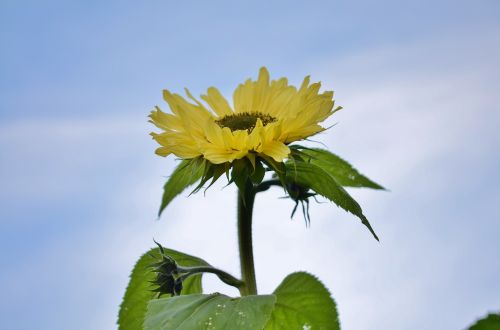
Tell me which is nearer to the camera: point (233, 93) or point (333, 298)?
point (333, 298)

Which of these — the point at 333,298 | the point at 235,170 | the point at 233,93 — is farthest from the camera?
the point at 233,93

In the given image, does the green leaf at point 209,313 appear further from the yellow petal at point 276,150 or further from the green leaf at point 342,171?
the green leaf at point 342,171

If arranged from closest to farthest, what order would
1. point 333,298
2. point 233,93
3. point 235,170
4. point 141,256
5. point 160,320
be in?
point 160,320
point 235,170
point 333,298
point 141,256
point 233,93

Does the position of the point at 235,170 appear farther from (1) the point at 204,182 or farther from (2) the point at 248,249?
(2) the point at 248,249

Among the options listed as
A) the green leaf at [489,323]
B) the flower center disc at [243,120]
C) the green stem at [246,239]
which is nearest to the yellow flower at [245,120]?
the flower center disc at [243,120]

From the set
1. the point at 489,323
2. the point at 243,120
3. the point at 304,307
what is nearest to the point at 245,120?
the point at 243,120

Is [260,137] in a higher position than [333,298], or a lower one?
higher

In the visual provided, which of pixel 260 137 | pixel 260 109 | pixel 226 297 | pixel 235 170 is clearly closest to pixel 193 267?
pixel 226 297
